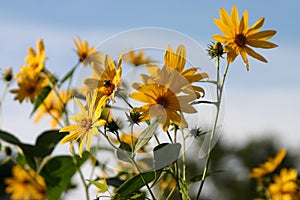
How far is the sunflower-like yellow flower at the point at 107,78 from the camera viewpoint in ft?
2.42

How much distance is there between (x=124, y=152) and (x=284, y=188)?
1.06 metres

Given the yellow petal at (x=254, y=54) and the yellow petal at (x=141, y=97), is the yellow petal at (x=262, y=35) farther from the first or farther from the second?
the yellow petal at (x=141, y=97)

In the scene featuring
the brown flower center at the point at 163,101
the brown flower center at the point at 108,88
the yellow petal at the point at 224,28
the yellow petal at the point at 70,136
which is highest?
the yellow petal at the point at 224,28

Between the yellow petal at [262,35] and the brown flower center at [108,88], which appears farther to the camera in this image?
the yellow petal at [262,35]

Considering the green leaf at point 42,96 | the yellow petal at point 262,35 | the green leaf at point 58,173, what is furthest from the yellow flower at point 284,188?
the yellow petal at point 262,35

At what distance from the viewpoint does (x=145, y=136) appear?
743 mm

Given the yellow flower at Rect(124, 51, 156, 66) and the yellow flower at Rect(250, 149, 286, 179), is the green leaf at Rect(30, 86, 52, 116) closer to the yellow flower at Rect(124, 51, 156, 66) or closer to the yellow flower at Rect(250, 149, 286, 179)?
the yellow flower at Rect(124, 51, 156, 66)

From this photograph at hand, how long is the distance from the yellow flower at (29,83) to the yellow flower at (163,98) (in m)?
0.92

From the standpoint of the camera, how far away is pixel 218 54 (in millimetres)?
851

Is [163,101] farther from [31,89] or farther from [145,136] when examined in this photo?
[31,89]

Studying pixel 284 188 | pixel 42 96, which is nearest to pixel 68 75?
pixel 42 96

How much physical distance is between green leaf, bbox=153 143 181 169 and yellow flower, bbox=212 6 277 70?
14cm

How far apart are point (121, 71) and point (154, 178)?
16 centimetres

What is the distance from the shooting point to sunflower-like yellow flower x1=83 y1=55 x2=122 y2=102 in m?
0.74
